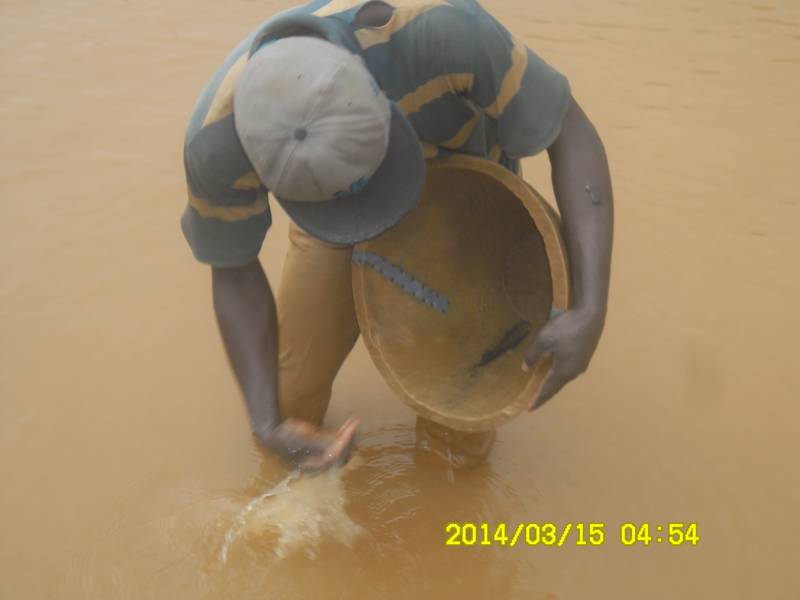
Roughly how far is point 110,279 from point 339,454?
1.88 meters

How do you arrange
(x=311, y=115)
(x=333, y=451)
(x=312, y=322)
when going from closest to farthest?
(x=311, y=115), (x=333, y=451), (x=312, y=322)

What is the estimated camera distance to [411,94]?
195 centimetres

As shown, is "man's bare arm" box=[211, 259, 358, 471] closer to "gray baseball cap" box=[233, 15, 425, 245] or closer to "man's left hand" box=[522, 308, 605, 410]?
"gray baseball cap" box=[233, 15, 425, 245]

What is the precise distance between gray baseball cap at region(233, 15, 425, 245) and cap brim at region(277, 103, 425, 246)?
0.03 metres

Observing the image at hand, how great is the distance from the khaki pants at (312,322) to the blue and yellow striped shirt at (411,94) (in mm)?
364

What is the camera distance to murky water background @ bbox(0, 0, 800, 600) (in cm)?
247

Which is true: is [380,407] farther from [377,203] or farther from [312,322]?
[377,203]

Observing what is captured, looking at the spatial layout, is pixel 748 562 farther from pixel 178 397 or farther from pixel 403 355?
pixel 178 397

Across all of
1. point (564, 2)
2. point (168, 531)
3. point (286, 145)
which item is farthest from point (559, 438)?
point (564, 2)

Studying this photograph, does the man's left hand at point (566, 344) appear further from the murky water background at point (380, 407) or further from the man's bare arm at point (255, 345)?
the murky water background at point (380, 407)
